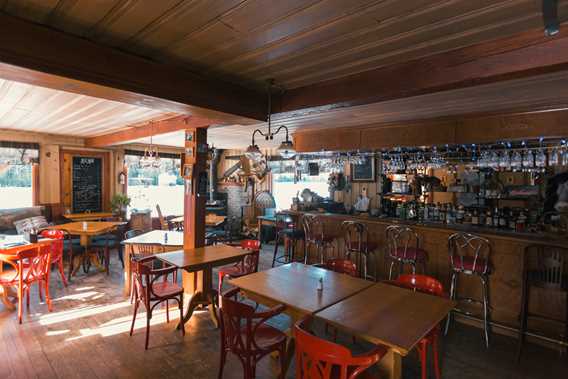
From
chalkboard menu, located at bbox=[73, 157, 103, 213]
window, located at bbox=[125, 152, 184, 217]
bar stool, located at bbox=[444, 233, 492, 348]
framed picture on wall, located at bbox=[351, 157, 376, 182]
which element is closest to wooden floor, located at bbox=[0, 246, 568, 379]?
bar stool, located at bbox=[444, 233, 492, 348]

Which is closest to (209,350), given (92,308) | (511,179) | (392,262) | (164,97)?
(92,308)

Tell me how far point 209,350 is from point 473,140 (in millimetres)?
3939

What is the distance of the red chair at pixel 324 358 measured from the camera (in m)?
1.65

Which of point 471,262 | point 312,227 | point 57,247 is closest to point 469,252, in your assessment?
point 471,262

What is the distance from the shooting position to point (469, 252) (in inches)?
155

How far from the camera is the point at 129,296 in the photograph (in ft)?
14.4

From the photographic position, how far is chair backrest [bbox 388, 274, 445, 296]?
2.66m

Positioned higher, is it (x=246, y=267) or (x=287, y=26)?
(x=287, y=26)

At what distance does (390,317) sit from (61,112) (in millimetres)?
4698

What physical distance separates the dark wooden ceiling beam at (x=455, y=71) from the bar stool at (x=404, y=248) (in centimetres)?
223

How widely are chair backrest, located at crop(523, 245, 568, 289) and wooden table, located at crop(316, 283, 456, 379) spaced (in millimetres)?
1371

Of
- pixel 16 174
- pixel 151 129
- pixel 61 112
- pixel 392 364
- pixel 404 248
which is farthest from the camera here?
pixel 16 174

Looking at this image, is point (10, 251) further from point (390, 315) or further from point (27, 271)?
point (390, 315)

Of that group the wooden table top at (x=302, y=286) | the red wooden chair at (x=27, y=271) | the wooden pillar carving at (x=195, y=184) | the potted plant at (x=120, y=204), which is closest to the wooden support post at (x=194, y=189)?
the wooden pillar carving at (x=195, y=184)
